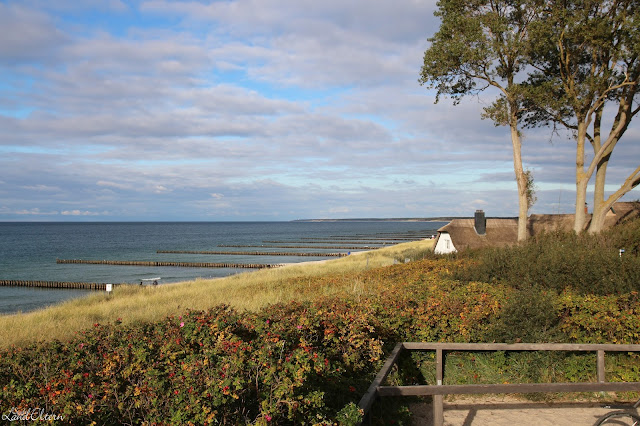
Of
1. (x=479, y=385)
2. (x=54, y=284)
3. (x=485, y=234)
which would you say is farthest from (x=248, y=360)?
(x=54, y=284)

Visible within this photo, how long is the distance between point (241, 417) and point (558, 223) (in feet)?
96.4

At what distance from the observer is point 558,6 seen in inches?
802

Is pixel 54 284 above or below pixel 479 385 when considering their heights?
below

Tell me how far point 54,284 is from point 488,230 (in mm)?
33383

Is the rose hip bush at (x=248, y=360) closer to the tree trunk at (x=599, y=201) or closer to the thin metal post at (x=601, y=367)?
the thin metal post at (x=601, y=367)

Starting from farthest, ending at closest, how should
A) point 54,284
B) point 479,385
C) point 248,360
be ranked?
point 54,284
point 479,385
point 248,360

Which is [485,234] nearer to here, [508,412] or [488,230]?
[488,230]

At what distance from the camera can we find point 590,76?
1991 centimetres

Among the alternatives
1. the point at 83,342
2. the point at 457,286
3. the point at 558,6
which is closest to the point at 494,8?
the point at 558,6

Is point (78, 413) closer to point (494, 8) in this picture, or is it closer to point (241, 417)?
point (241, 417)

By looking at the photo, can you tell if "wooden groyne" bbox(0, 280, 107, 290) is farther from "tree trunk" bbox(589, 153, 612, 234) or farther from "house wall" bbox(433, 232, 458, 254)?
"tree trunk" bbox(589, 153, 612, 234)

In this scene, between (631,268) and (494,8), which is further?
(494,8)

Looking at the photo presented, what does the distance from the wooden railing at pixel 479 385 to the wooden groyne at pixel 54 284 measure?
3502 centimetres

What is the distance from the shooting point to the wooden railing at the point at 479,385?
5.19m
